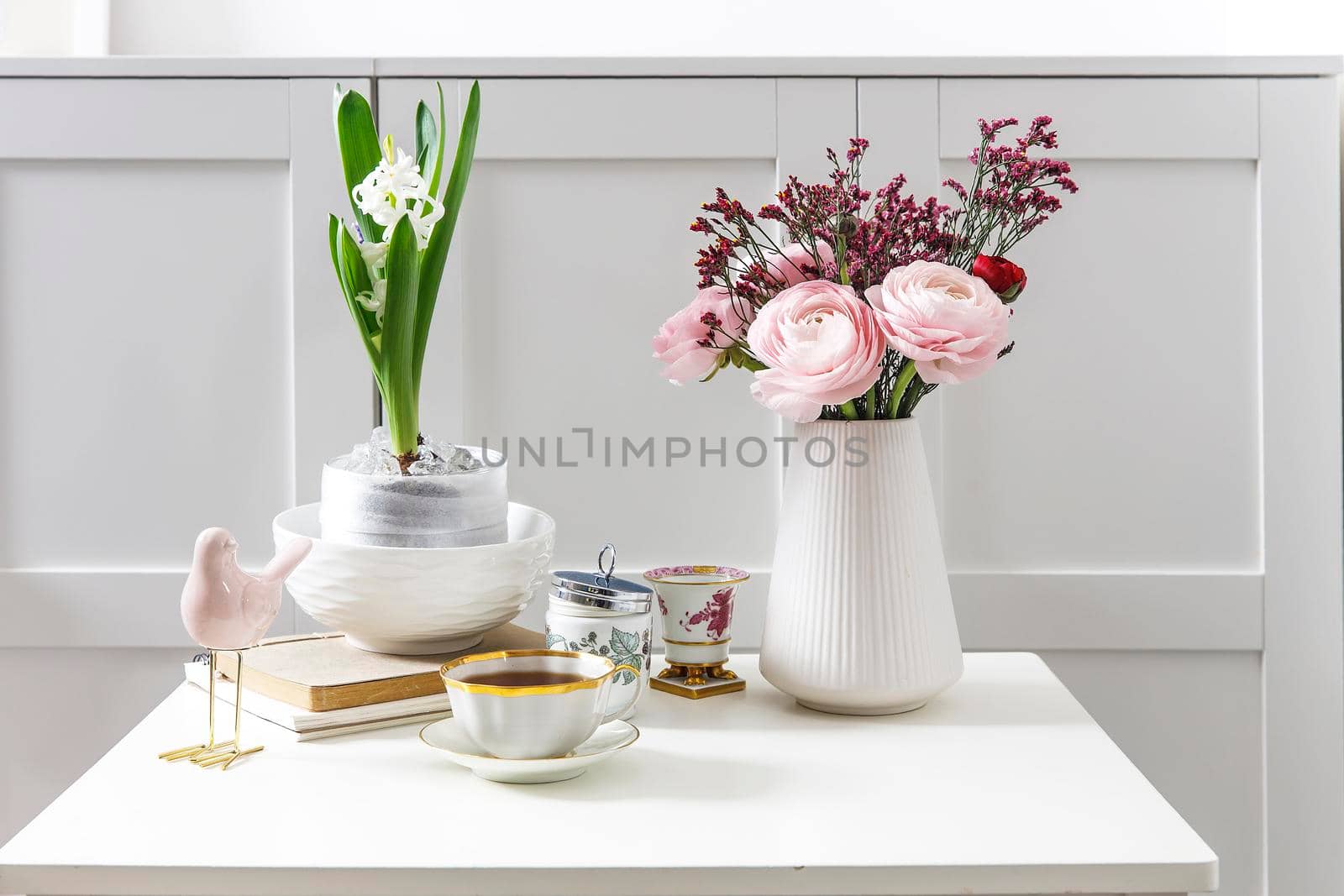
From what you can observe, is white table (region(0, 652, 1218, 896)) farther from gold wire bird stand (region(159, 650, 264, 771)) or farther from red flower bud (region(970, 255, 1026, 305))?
red flower bud (region(970, 255, 1026, 305))

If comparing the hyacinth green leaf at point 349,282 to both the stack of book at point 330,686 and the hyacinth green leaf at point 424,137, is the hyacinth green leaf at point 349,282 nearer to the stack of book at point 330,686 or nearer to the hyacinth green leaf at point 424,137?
the hyacinth green leaf at point 424,137

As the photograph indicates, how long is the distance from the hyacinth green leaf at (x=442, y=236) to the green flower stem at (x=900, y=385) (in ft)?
1.31

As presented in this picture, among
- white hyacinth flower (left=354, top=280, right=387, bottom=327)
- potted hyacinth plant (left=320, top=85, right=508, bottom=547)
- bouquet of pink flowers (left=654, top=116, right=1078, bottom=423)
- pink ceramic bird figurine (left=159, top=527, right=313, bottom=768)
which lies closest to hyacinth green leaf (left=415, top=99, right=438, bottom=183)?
potted hyacinth plant (left=320, top=85, right=508, bottom=547)

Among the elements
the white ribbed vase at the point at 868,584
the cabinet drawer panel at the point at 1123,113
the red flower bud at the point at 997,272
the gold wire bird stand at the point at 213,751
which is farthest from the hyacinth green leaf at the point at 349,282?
the cabinet drawer panel at the point at 1123,113

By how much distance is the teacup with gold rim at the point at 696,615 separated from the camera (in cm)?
91

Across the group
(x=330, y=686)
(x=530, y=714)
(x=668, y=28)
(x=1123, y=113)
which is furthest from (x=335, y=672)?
(x=1123, y=113)

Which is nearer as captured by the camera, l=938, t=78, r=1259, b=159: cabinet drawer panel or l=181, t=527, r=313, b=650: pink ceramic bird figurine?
l=181, t=527, r=313, b=650: pink ceramic bird figurine

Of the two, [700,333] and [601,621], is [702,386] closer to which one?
[700,333]

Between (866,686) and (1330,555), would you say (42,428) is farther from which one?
(1330,555)

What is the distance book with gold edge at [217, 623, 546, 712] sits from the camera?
832mm

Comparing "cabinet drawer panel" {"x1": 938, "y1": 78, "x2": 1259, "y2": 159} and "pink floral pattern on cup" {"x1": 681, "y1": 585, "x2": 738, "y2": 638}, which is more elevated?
"cabinet drawer panel" {"x1": 938, "y1": 78, "x2": 1259, "y2": 159}

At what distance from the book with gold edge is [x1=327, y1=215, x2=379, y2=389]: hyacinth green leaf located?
25 centimetres

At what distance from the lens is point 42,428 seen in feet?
4.13

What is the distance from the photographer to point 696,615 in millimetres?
920
